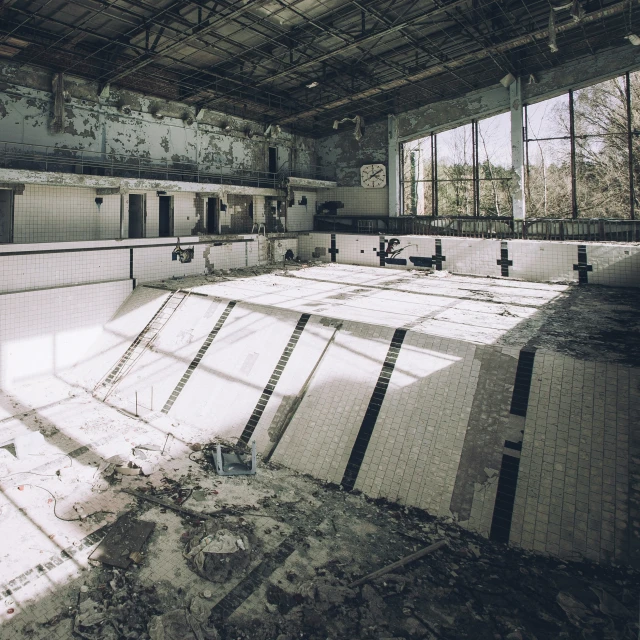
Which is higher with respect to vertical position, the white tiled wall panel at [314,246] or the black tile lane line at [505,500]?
the white tiled wall panel at [314,246]

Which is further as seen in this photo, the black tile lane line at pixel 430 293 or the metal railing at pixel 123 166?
the metal railing at pixel 123 166

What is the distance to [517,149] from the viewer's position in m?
15.1

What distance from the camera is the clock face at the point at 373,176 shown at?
739 inches

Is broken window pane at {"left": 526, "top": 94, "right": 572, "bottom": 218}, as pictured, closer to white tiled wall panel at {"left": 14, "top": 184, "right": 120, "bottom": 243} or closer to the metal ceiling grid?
the metal ceiling grid

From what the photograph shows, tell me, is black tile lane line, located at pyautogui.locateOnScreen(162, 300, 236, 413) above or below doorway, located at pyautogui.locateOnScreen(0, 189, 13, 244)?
below

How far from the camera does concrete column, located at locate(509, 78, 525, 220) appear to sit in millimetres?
14953

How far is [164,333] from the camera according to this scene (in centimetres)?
1103

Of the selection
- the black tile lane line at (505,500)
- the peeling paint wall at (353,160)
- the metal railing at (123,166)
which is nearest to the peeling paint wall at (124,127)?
the metal railing at (123,166)

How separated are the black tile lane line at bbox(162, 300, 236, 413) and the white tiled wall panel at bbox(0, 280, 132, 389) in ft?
A: 14.4

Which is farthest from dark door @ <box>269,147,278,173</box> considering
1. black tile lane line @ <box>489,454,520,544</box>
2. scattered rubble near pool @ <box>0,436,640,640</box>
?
black tile lane line @ <box>489,454,520,544</box>

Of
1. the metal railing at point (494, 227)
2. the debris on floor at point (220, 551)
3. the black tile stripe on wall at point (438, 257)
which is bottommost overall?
the debris on floor at point (220, 551)

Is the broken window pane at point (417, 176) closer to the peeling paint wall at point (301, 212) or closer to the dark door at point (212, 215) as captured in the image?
the peeling paint wall at point (301, 212)

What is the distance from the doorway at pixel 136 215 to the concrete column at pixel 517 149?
12.3 meters

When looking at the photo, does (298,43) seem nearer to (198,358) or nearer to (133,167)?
(133,167)
